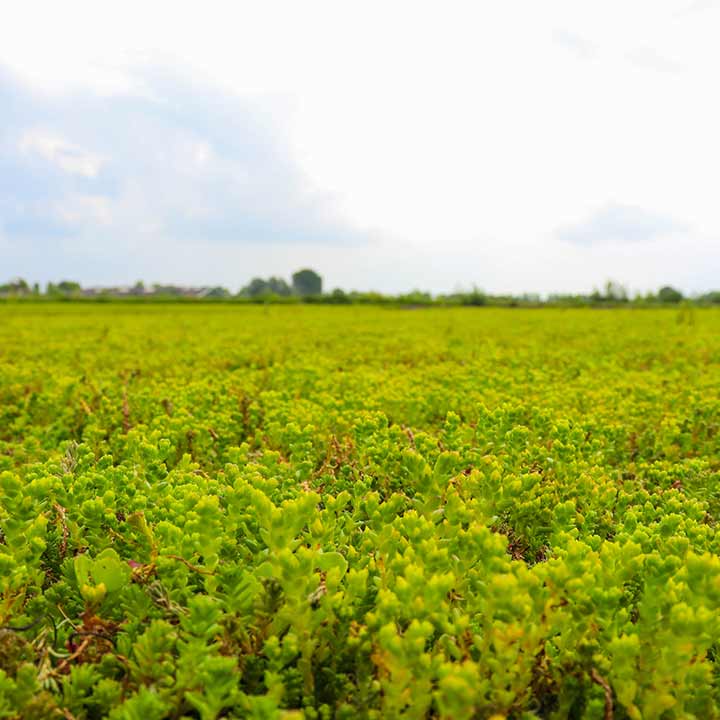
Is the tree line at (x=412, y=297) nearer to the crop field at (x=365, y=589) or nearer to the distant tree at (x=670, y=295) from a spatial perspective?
the distant tree at (x=670, y=295)

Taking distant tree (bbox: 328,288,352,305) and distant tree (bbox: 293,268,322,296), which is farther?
distant tree (bbox: 293,268,322,296)

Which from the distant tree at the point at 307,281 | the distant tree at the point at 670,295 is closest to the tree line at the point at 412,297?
the distant tree at the point at 670,295

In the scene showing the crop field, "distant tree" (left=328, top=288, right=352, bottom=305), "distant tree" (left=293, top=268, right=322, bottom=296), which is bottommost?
the crop field

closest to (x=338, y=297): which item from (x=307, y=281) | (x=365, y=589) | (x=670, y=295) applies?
(x=670, y=295)

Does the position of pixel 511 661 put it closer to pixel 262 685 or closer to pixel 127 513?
pixel 262 685

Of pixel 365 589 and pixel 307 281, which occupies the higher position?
pixel 307 281

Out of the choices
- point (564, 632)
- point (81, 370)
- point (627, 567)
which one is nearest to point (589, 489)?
point (627, 567)

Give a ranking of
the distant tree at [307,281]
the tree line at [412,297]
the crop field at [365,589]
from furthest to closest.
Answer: the distant tree at [307,281], the tree line at [412,297], the crop field at [365,589]

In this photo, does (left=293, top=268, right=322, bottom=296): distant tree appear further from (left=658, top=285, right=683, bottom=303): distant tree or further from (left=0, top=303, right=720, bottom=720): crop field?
(left=0, top=303, right=720, bottom=720): crop field

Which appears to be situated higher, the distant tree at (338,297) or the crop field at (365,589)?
the distant tree at (338,297)

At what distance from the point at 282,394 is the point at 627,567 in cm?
334

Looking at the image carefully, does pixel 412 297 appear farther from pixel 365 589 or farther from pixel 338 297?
pixel 365 589

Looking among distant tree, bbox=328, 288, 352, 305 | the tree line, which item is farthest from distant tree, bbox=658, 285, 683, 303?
distant tree, bbox=328, 288, 352, 305

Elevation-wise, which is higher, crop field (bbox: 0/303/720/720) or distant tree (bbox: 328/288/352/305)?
distant tree (bbox: 328/288/352/305)
